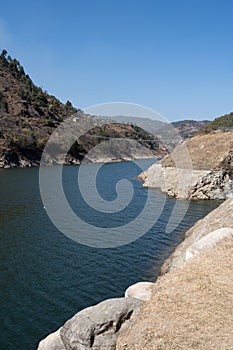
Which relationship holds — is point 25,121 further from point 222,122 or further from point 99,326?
point 99,326

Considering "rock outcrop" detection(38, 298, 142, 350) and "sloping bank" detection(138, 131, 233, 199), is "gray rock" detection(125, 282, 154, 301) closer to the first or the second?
"rock outcrop" detection(38, 298, 142, 350)

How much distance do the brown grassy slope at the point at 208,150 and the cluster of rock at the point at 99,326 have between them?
45916mm

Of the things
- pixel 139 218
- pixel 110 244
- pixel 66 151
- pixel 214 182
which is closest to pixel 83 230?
pixel 110 244

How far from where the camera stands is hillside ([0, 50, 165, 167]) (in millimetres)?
120438

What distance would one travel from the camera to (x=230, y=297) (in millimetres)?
12703

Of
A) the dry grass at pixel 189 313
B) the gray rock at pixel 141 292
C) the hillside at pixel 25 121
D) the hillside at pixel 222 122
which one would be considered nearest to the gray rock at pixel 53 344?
the dry grass at pixel 189 313

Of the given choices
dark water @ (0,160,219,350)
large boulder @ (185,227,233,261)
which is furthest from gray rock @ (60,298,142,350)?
large boulder @ (185,227,233,261)

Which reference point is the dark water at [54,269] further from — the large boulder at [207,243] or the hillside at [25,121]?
the hillside at [25,121]

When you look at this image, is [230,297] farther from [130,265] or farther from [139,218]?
[139,218]

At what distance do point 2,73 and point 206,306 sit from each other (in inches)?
7396

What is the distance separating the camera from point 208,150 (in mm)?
62875

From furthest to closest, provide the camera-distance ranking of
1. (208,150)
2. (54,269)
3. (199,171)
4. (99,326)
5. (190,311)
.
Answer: (208,150) → (199,171) → (54,269) → (99,326) → (190,311)

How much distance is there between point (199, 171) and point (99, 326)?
46.0m

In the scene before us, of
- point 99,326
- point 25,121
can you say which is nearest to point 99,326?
point 99,326
